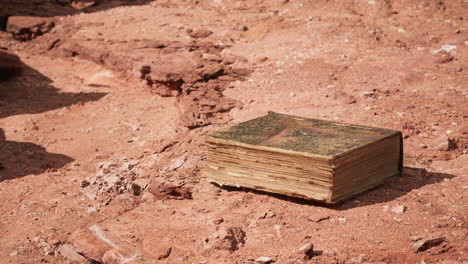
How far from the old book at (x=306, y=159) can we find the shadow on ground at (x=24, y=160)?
7.41 feet

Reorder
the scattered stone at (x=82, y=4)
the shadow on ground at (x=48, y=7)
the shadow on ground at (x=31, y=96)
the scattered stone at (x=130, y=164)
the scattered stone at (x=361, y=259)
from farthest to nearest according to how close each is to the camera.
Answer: the scattered stone at (x=82, y=4), the shadow on ground at (x=48, y=7), the shadow on ground at (x=31, y=96), the scattered stone at (x=130, y=164), the scattered stone at (x=361, y=259)

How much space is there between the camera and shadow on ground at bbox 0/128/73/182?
19.3ft

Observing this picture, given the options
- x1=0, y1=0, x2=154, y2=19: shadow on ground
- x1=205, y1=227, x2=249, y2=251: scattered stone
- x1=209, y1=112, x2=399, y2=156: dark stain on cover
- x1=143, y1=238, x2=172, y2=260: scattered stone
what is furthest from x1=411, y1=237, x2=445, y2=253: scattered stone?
x1=0, y1=0, x2=154, y2=19: shadow on ground

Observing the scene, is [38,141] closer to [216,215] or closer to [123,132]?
[123,132]

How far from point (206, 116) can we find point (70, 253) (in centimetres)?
208

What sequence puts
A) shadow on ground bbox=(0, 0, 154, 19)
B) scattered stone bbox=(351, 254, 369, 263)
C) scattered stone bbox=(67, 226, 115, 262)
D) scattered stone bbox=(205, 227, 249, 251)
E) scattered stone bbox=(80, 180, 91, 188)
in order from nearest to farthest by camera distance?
scattered stone bbox=(351, 254, 369, 263)
scattered stone bbox=(205, 227, 249, 251)
scattered stone bbox=(67, 226, 115, 262)
scattered stone bbox=(80, 180, 91, 188)
shadow on ground bbox=(0, 0, 154, 19)

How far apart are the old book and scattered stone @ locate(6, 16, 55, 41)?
19.3 feet

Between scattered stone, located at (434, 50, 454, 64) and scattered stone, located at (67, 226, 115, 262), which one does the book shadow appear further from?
scattered stone, located at (434, 50, 454, 64)

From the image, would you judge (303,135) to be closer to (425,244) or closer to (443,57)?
(425,244)

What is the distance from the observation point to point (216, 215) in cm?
396

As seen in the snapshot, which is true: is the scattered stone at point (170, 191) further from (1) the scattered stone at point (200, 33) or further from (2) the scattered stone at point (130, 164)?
(1) the scattered stone at point (200, 33)

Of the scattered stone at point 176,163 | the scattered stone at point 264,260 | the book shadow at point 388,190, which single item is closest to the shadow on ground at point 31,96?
the scattered stone at point 176,163

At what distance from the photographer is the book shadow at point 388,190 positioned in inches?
153

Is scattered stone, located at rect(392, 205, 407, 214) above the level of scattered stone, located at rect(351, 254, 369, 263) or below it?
above
